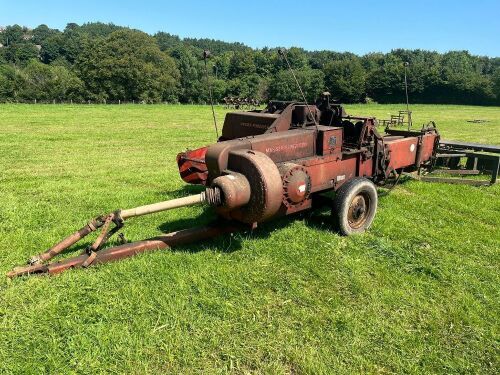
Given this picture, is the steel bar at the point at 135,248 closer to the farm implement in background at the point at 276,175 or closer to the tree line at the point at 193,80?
the farm implement in background at the point at 276,175

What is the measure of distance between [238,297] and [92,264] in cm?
168

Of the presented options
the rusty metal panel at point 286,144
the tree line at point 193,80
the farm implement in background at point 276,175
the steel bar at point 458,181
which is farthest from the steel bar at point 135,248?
the tree line at point 193,80

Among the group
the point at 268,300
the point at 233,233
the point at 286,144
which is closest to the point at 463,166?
the point at 286,144

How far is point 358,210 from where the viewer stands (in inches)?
234

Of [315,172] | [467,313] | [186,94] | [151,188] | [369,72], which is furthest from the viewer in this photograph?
[369,72]

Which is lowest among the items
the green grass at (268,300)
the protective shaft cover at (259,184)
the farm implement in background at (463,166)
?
the green grass at (268,300)

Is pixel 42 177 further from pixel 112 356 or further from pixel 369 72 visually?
pixel 369 72

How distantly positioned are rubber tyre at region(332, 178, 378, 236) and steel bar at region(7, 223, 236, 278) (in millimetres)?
1401

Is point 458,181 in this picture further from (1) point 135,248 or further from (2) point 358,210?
(1) point 135,248

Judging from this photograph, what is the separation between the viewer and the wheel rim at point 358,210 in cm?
591

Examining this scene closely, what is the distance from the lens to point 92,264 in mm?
4551

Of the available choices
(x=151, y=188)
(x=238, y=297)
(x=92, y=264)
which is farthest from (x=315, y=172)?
(x=151, y=188)

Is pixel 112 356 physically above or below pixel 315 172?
below

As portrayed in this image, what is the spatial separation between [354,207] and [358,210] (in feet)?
0.27
